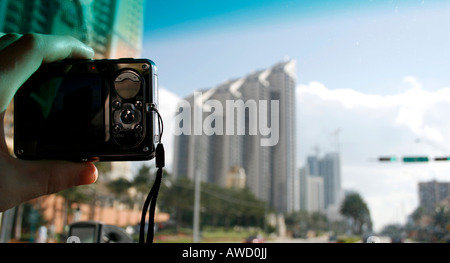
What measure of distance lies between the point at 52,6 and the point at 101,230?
1.78 meters

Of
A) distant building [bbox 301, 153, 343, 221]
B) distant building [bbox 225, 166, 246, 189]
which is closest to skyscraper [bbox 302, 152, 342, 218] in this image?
distant building [bbox 301, 153, 343, 221]

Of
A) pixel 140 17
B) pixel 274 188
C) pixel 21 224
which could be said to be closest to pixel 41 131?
pixel 140 17

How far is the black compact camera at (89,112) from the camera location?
58cm

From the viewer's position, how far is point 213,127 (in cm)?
91

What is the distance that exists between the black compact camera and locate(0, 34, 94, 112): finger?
0.09 m

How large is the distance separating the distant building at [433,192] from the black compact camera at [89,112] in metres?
4.99

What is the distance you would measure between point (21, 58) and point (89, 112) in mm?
144

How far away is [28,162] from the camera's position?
0.52 m

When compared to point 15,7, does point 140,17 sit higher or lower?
higher

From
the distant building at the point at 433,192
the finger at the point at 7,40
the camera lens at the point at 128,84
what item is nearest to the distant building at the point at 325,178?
the distant building at the point at 433,192

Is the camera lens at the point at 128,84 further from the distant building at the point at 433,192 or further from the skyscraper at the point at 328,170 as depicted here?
the skyscraper at the point at 328,170

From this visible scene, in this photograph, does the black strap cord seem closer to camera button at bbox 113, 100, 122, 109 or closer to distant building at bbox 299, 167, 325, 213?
camera button at bbox 113, 100, 122, 109

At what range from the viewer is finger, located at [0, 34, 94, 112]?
461 millimetres
